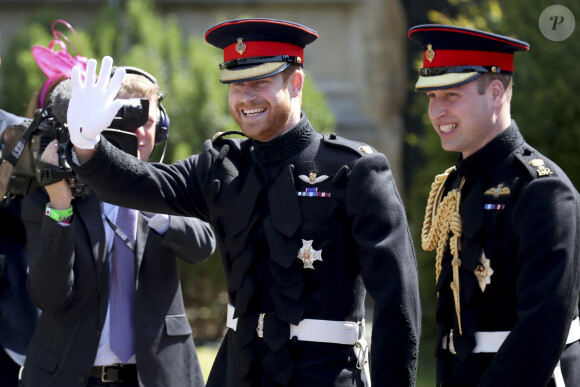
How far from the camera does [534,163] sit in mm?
3301

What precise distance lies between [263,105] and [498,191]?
86 centimetres

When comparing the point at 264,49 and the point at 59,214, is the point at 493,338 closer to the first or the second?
the point at 264,49

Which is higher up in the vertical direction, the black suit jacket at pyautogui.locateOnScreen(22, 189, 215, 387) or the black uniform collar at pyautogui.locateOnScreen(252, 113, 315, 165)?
the black uniform collar at pyautogui.locateOnScreen(252, 113, 315, 165)

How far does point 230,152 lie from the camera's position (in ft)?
12.1

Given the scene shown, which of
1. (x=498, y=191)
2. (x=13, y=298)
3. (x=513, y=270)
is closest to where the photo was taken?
(x=513, y=270)

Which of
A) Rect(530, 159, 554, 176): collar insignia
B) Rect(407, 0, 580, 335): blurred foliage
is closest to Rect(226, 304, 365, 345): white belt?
Rect(530, 159, 554, 176): collar insignia

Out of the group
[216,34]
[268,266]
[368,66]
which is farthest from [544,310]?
[368,66]

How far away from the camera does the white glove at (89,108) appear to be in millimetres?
3309

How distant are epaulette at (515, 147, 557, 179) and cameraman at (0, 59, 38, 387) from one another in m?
2.36

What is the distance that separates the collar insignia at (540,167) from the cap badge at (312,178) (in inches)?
27.5

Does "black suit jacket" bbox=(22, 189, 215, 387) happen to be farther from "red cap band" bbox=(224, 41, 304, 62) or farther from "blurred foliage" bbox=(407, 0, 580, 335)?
"blurred foliage" bbox=(407, 0, 580, 335)

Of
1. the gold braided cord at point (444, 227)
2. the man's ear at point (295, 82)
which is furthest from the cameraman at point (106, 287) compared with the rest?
the gold braided cord at point (444, 227)

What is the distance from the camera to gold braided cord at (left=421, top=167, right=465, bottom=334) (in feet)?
11.2

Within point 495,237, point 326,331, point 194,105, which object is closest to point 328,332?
point 326,331
